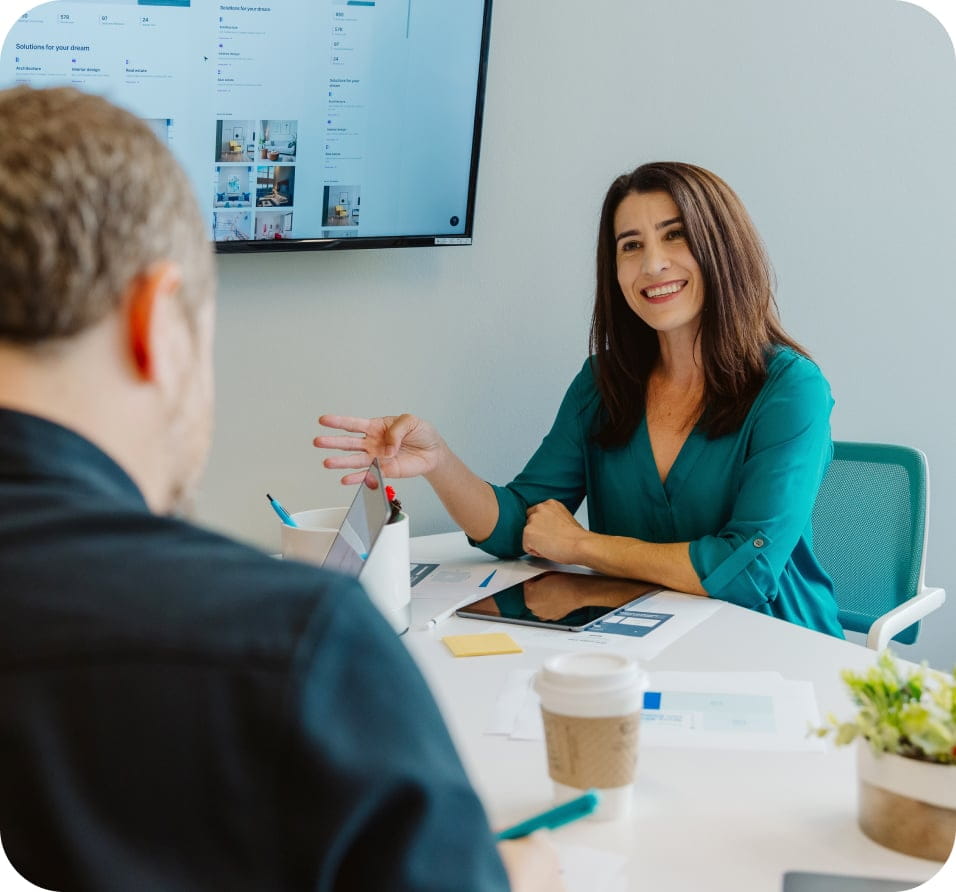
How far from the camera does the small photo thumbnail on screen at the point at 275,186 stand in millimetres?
1984

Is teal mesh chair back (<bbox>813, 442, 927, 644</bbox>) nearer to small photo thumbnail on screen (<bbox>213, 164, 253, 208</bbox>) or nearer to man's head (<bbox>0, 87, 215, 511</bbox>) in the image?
small photo thumbnail on screen (<bbox>213, 164, 253, 208</bbox>)

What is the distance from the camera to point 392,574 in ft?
5.12

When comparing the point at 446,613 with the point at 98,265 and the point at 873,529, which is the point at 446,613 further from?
the point at 98,265

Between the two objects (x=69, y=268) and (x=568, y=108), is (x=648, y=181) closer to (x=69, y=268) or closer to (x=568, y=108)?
(x=568, y=108)

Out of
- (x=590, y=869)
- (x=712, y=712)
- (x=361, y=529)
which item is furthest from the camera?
(x=361, y=529)

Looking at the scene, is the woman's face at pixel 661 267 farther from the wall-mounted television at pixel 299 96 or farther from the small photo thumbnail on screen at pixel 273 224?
the small photo thumbnail on screen at pixel 273 224

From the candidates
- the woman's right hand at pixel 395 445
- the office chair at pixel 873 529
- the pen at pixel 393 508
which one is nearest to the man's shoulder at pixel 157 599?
the pen at pixel 393 508

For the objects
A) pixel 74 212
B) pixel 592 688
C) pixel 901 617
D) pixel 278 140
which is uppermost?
pixel 278 140

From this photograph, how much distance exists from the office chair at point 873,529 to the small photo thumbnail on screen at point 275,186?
1167 millimetres

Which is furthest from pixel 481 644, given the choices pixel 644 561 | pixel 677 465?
pixel 677 465

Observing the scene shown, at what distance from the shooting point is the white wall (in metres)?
2.17

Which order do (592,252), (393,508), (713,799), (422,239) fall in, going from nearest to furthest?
1. (713,799)
2. (393,508)
3. (422,239)
4. (592,252)

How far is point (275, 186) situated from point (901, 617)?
1.31 metres

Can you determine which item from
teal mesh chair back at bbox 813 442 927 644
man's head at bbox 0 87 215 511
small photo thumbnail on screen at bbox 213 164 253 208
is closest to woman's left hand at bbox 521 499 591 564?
teal mesh chair back at bbox 813 442 927 644
